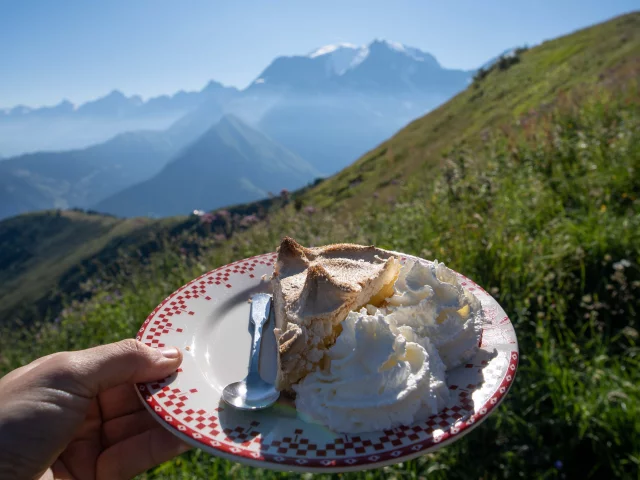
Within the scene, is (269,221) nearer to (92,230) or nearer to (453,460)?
(453,460)

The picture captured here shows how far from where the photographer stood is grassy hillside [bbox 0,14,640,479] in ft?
12.3

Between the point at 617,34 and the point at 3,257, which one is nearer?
the point at 617,34

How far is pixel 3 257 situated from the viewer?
124438 millimetres

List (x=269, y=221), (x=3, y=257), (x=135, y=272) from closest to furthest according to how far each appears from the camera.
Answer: (x=135, y=272) < (x=269, y=221) < (x=3, y=257)

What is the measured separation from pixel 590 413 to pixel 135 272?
6.96 metres

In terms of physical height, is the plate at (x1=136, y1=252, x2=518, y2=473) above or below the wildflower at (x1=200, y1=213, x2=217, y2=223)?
above

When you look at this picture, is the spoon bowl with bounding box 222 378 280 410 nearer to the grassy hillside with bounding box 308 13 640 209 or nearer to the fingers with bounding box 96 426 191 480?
the fingers with bounding box 96 426 191 480

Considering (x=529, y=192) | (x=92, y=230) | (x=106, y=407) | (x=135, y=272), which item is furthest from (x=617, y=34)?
(x=92, y=230)

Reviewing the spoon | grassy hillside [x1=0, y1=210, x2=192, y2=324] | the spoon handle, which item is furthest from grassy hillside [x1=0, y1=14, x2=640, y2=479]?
grassy hillside [x1=0, y1=210, x2=192, y2=324]

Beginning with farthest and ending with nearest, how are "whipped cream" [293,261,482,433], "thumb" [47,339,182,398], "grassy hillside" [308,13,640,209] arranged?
"grassy hillside" [308,13,640,209], "thumb" [47,339,182,398], "whipped cream" [293,261,482,433]

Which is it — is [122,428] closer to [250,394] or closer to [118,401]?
[118,401]

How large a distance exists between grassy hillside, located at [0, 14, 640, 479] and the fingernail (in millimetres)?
1768

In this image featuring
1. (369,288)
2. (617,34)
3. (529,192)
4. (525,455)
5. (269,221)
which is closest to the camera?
(369,288)

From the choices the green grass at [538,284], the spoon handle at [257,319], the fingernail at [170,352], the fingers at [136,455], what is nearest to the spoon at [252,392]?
the spoon handle at [257,319]
